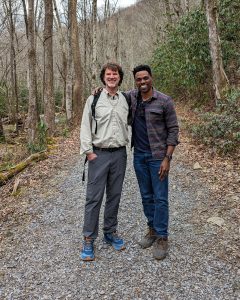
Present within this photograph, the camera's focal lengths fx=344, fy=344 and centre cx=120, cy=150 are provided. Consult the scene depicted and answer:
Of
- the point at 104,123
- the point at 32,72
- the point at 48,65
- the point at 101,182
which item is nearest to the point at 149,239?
the point at 101,182

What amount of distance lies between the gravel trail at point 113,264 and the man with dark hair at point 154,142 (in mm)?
344

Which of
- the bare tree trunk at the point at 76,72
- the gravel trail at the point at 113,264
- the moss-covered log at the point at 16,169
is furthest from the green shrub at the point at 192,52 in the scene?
the gravel trail at the point at 113,264

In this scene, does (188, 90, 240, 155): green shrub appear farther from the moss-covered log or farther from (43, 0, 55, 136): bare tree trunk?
(43, 0, 55, 136): bare tree trunk

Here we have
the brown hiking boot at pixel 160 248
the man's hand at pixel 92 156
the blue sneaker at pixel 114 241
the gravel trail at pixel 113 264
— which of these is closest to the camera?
the gravel trail at pixel 113 264

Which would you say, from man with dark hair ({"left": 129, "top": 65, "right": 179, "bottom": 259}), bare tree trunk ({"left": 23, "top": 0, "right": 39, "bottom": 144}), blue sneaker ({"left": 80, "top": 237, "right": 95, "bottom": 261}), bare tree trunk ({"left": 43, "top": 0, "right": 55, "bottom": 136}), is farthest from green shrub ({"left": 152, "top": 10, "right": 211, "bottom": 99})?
blue sneaker ({"left": 80, "top": 237, "right": 95, "bottom": 261})

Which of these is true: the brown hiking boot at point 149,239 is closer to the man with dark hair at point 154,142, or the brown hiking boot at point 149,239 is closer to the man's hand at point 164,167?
the man with dark hair at point 154,142

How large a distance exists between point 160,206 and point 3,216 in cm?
290

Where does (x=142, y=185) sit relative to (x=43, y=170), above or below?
above

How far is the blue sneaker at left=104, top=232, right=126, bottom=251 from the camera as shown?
4.20 metres

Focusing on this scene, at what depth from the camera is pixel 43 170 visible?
26.3ft

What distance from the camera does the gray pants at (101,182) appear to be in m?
3.88

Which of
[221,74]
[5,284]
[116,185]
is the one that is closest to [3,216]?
[5,284]

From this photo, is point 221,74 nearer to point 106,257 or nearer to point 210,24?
point 210,24

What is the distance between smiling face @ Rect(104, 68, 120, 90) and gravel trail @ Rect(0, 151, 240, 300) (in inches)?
77.9
